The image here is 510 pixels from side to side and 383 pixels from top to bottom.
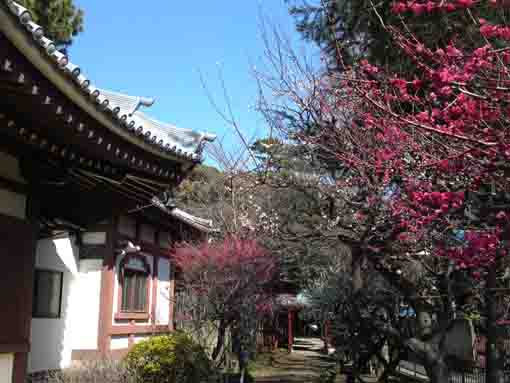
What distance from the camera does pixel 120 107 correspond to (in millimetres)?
4852

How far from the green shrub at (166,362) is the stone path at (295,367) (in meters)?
5.79

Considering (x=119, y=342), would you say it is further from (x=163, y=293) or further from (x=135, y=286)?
(x=163, y=293)

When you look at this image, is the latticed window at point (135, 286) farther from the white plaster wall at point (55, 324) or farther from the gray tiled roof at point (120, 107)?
the gray tiled roof at point (120, 107)

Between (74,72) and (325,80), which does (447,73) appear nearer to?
(74,72)

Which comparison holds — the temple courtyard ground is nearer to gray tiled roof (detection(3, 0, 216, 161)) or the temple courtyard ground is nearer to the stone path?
the stone path

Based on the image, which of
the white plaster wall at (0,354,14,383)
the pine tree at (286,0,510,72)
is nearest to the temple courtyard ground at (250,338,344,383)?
the pine tree at (286,0,510,72)

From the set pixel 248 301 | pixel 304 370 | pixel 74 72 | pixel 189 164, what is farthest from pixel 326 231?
pixel 304 370

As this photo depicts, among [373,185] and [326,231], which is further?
[326,231]

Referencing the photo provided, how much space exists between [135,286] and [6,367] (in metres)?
7.35

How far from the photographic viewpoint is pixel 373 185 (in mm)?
6711

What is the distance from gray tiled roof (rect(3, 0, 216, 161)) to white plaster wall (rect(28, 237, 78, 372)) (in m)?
3.85

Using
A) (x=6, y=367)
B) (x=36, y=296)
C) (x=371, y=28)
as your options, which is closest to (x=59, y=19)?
(x=36, y=296)

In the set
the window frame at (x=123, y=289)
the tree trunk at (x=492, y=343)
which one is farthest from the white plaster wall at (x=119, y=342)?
the tree trunk at (x=492, y=343)

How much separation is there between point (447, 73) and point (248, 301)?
8.73 metres
